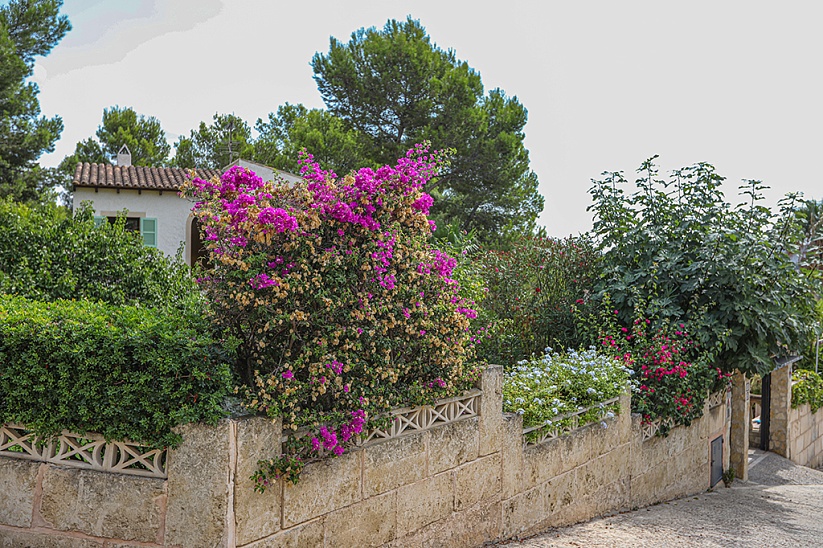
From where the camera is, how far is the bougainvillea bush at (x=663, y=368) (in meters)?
9.70

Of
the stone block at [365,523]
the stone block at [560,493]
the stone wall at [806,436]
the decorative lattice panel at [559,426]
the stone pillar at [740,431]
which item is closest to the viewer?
the stone block at [365,523]

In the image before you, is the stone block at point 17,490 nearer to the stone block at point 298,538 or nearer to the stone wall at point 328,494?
the stone wall at point 328,494

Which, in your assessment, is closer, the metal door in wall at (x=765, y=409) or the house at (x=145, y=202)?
the metal door in wall at (x=765, y=409)

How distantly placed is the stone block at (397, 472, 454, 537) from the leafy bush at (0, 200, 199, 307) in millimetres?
3456

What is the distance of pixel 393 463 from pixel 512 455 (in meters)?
1.68

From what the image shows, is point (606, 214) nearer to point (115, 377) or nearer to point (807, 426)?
point (115, 377)

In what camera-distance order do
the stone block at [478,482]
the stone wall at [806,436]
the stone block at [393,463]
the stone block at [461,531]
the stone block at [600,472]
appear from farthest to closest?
the stone wall at [806,436] → the stone block at [600,472] → the stone block at [478,482] → the stone block at [461,531] → the stone block at [393,463]

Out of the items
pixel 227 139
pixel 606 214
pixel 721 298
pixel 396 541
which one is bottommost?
pixel 396 541

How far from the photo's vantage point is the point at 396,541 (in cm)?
557

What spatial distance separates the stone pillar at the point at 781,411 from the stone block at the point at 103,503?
16417mm

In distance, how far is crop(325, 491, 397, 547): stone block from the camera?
16.7ft

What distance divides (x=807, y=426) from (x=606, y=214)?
11.6 metres

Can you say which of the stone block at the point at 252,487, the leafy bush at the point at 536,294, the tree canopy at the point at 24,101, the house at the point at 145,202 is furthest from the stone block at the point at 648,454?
the tree canopy at the point at 24,101

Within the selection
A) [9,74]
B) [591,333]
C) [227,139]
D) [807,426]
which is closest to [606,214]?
[591,333]
